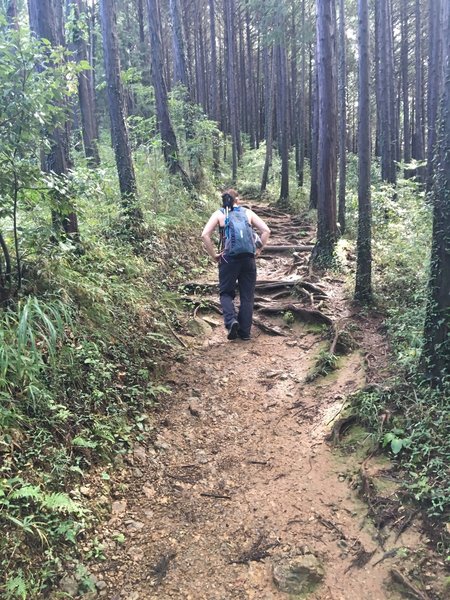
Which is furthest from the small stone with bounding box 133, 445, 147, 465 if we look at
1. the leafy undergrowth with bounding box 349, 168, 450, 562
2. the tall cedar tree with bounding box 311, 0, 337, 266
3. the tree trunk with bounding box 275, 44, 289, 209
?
the tree trunk with bounding box 275, 44, 289, 209

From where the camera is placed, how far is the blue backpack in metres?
6.23

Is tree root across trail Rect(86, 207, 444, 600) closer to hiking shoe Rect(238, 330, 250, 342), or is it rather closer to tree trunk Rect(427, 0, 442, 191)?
hiking shoe Rect(238, 330, 250, 342)

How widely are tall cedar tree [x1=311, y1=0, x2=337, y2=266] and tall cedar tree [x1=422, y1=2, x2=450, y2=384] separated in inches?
228

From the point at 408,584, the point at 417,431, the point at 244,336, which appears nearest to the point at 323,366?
the point at 244,336

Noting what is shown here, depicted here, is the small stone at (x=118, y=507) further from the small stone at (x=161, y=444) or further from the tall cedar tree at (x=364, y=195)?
the tall cedar tree at (x=364, y=195)

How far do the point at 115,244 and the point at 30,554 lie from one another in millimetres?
5406

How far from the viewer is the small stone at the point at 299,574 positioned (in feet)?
9.21

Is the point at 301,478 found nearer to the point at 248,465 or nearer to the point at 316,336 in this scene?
the point at 248,465

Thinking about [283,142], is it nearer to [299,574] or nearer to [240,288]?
Result: [240,288]

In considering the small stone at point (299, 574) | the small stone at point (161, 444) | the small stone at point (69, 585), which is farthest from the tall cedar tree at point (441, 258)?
the small stone at point (69, 585)

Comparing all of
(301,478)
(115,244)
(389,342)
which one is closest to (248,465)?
(301,478)

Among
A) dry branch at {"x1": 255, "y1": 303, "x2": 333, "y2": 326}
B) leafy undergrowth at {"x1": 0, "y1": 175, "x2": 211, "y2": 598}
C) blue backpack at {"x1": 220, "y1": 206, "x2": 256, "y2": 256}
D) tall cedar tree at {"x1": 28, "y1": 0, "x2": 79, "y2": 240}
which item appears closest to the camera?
leafy undergrowth at {"x1": 0, "y1": 175, "x2": 211, "y2": 598}

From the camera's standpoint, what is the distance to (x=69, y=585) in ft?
8.99

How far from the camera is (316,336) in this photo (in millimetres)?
6688
